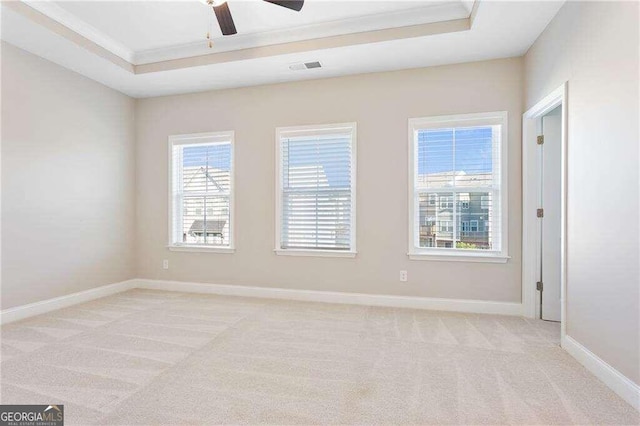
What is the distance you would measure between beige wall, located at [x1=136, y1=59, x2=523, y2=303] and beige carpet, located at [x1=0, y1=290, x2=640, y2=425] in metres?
0.53

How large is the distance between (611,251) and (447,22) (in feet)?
7.86

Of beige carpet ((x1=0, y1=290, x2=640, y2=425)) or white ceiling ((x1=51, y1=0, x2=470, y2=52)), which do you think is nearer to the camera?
beige carpet ((x1=0, y1=290, x2=640, y2=425))

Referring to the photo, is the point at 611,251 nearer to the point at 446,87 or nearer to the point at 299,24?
the point at 446,87

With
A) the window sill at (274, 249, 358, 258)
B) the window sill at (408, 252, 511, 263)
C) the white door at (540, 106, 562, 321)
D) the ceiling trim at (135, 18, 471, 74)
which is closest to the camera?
the ceiling trim at (135, 18, 471, 74)

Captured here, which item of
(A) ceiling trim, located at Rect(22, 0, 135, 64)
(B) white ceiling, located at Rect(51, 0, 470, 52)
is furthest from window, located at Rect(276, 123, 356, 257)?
(A) ceiling trim, located at Rect(22, 0, 135, 64)

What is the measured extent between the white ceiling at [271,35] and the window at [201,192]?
93 centimetres

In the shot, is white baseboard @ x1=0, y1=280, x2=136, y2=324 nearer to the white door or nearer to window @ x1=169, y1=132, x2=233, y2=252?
window @ x1=169, y1=132, x2=233, y2=252

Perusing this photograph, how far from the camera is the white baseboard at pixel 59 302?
130 inches

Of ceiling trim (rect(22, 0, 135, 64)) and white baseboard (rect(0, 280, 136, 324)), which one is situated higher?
ceiling trim (rect(22, 0, 135, 64))

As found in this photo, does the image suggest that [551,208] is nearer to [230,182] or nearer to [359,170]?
[359,170]

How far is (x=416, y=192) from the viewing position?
380cm

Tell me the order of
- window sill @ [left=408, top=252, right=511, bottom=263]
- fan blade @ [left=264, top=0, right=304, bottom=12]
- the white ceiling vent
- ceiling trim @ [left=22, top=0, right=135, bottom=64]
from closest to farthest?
fan blade @ [left=264, top=0, right=304, bottom=12] → ceiling trim @ [left=22, top=0, right=135, bottom=64] → window sill @ [left=408, top=252, right=511, bottom=263] → the white ceiling vent

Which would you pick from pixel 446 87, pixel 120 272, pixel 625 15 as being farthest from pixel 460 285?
pixel 120 272

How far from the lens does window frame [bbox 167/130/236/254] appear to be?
441 cm
